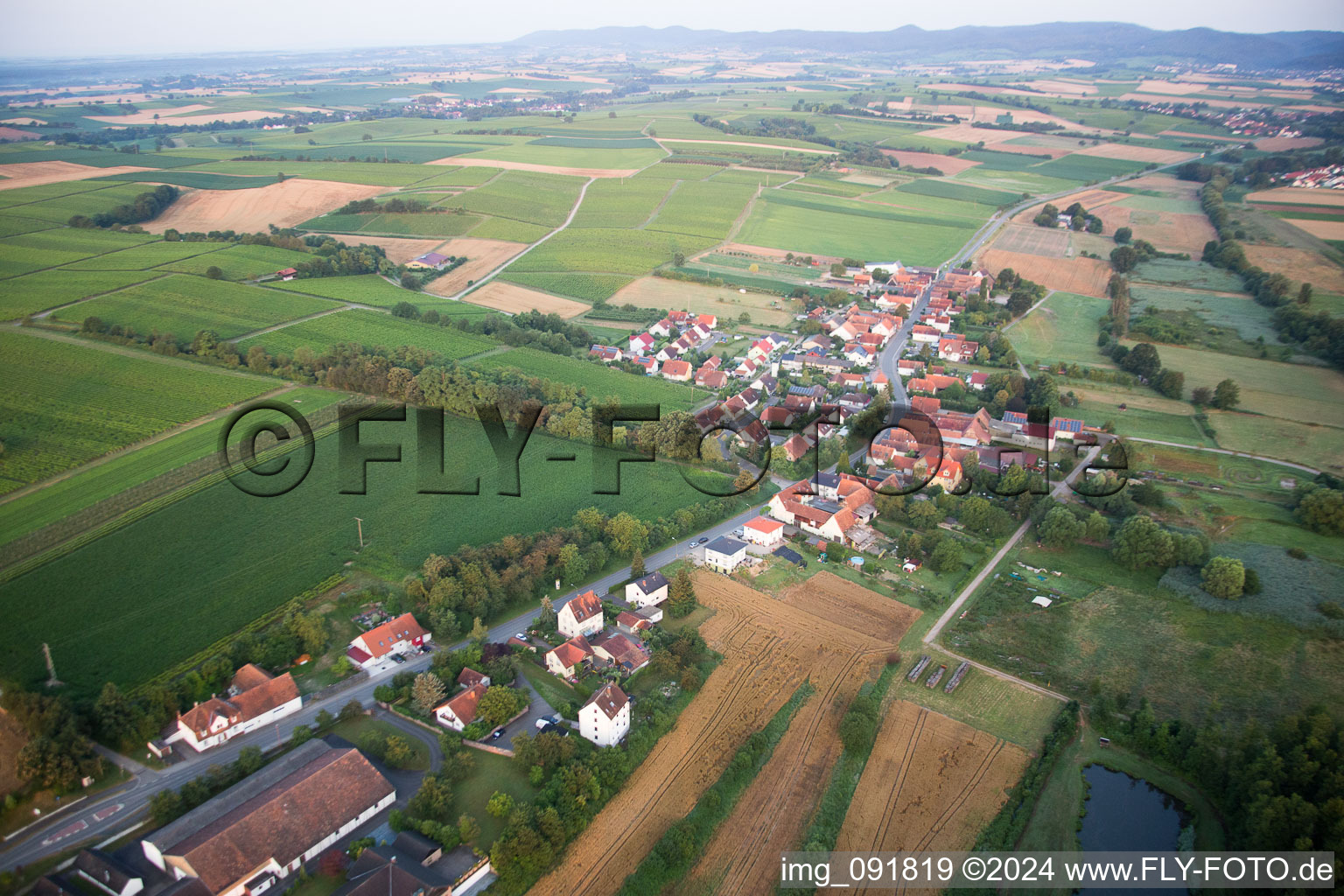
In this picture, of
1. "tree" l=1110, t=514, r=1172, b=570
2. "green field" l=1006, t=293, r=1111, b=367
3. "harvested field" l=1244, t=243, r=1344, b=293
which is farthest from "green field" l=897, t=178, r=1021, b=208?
"tree" l=1110, t=514, r=1172, b=570

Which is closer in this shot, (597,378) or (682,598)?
(682,598)

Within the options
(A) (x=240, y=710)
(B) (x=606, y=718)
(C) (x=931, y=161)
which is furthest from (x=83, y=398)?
(C) (x=931, y=161)

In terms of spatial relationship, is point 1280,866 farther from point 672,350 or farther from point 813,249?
point 813,249

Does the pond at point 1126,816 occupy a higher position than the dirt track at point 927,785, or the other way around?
the dirt track at point 927,785

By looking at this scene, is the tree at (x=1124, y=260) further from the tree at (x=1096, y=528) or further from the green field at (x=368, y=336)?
the green field at (x=368, y=336)

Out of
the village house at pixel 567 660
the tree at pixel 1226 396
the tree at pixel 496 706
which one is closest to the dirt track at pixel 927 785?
the village house at pixel 567 660

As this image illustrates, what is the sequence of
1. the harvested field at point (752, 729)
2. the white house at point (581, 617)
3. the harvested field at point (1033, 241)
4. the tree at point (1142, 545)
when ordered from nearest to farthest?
1. the harvested field at point (752, 729)
2. the white house at point (581, 617)
3. the tree at point (1142, 545)
4. the harvested field at point (1033, 241)

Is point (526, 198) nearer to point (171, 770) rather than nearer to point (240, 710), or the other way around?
point (240, 710)

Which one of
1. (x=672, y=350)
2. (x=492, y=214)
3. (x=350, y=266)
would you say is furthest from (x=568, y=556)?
(x=492, y=214)
